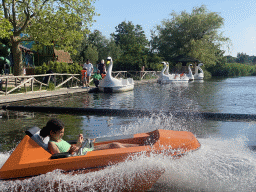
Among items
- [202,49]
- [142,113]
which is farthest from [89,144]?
[202,49]

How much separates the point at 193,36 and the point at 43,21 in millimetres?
38742

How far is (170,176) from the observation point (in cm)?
462

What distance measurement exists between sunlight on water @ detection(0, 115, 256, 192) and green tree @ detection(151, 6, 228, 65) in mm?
48037

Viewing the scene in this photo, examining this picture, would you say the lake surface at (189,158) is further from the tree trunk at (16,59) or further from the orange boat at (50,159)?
the tree trunk at (16,59)

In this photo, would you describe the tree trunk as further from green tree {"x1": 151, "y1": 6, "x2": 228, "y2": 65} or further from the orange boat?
green tree {"x1": 151, "y1": 6, "x2": 228, "y2": 65}

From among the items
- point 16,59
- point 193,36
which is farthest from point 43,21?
point 193,36

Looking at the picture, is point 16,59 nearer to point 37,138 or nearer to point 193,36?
point 37,138

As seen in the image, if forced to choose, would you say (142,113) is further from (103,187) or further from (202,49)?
(202,49)

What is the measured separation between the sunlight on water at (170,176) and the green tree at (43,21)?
15891 mm

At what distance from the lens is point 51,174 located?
429 centimetres

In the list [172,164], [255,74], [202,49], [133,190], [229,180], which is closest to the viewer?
[133,190]

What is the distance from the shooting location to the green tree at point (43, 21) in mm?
19438

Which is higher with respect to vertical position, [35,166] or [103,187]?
[35,166]

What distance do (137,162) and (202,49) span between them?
49.8 m
